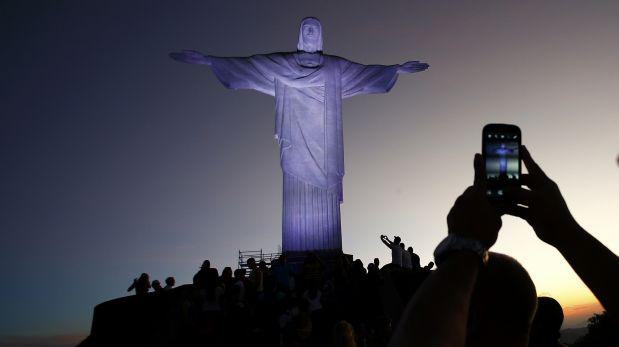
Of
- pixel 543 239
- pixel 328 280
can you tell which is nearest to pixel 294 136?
pixel 328 280

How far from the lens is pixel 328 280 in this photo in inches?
397

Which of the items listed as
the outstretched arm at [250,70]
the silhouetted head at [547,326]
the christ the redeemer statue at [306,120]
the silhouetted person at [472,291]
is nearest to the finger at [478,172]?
the silhouetted person at [472,291]

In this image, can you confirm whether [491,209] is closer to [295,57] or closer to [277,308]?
[277,308]

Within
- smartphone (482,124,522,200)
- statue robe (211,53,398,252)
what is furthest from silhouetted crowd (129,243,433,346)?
smartphone (482,124,522,200)

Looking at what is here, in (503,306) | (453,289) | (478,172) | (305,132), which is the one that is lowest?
(503,306)

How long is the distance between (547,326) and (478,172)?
2031 millimetres

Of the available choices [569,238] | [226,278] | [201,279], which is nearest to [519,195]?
[569,238]

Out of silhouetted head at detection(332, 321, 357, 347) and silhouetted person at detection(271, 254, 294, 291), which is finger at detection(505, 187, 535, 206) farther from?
silhouetted person at detection(271, 254, 294, 291)

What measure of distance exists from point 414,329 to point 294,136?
43.5ft

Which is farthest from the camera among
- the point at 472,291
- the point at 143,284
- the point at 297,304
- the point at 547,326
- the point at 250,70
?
the point at 250,70

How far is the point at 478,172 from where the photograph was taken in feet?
4.43

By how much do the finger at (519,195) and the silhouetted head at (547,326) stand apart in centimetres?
179

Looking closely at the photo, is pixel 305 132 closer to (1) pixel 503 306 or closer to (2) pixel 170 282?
(2) pixel 170 282

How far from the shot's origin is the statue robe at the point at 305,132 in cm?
1362
